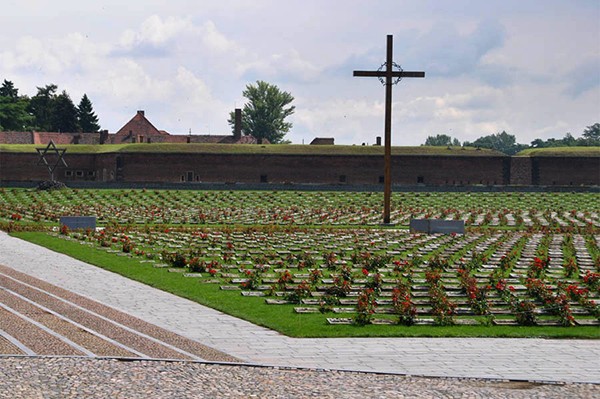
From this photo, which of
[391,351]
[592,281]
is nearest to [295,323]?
[391,351]

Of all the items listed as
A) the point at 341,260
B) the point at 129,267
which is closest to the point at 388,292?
the point at 341,260

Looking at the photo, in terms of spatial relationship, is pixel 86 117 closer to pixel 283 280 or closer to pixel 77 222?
pixel 77 222

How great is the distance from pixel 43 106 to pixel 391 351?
90.2 meters

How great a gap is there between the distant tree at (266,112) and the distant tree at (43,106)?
19412mm

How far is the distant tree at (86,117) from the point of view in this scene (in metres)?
90.6

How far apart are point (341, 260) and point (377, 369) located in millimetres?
10198

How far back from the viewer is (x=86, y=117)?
9094 cm

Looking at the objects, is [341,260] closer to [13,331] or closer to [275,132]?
[13,331]

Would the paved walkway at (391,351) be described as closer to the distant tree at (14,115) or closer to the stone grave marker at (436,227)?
the stone grave marker at (436,227)

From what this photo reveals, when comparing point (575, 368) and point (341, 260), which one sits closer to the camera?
point (575, 368)

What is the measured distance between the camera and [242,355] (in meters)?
10.1

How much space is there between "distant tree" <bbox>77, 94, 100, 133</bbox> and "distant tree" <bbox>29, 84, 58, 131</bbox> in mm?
3550

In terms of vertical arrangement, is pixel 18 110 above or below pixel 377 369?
above

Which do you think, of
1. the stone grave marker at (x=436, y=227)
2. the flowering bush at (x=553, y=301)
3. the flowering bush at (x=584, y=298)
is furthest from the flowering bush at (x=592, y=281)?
the stone grave marker at (x=436, y=227)
